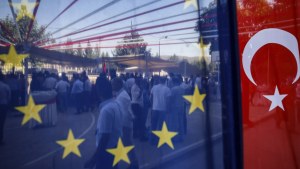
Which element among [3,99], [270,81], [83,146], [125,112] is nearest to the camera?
[3,99]

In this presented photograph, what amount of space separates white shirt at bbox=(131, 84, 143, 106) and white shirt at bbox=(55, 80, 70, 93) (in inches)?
11.7

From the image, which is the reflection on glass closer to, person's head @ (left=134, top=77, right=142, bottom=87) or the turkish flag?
person's head @ (left=134, top=77, right=142, bottom=87)

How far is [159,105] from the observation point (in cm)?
123

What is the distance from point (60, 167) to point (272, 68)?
116 centimetres

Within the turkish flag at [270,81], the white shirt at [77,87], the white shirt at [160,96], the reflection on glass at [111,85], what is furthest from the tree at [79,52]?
the turkish flag at [270,81]

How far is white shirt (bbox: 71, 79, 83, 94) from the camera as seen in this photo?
1074 millimetres

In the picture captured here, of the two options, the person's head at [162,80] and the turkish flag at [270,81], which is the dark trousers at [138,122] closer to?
the person's head at [162,80]

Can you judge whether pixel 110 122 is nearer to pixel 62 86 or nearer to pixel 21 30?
pixel 62 86

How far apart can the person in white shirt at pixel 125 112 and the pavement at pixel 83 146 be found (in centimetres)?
3

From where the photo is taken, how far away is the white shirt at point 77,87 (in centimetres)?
107

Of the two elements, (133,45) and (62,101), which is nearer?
(62,101)

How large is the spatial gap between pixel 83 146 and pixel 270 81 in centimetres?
102

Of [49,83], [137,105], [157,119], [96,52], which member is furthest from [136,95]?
[49,83]

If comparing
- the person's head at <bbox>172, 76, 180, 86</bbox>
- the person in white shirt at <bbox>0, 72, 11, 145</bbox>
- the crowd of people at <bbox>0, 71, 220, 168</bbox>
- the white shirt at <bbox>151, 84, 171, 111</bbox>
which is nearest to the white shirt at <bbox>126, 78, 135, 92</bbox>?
the crowd of people at <bbox>0, 71, 220, 168</bbox>
